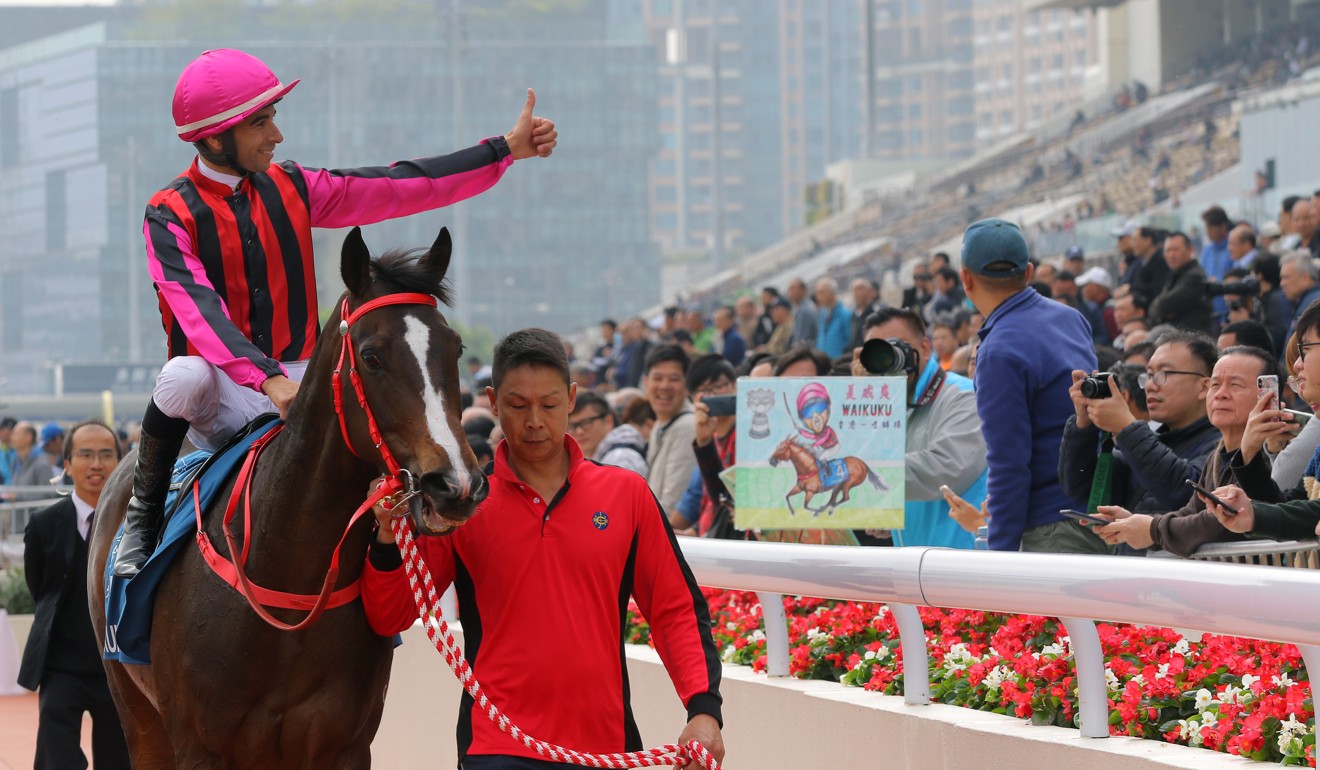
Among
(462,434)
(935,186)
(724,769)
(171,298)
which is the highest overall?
(935,186)

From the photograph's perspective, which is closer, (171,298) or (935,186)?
(171,298)

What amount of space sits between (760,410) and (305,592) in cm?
224

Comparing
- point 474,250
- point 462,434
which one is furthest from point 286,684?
point 474,250

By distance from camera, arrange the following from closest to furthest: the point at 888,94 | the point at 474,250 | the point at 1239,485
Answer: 1. the point at 1239,485
2. the point at 474,250
3. the point at 888,94

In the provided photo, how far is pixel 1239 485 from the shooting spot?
435cm

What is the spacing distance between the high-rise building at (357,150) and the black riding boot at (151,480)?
78789 millimetres

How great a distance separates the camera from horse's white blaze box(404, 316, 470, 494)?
3.26 metres

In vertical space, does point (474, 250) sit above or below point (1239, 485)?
above

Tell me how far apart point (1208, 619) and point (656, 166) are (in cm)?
14595

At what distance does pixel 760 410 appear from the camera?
580cm

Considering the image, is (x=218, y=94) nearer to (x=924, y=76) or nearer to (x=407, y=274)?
(x=407, y=274)

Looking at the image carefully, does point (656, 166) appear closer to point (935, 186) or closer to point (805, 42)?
point (805, 42)

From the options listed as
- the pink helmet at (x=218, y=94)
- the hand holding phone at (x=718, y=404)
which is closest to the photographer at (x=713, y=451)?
the hand holding phone at (x=718, y=404)

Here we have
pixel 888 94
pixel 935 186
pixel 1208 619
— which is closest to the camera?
pixel 1208 619
